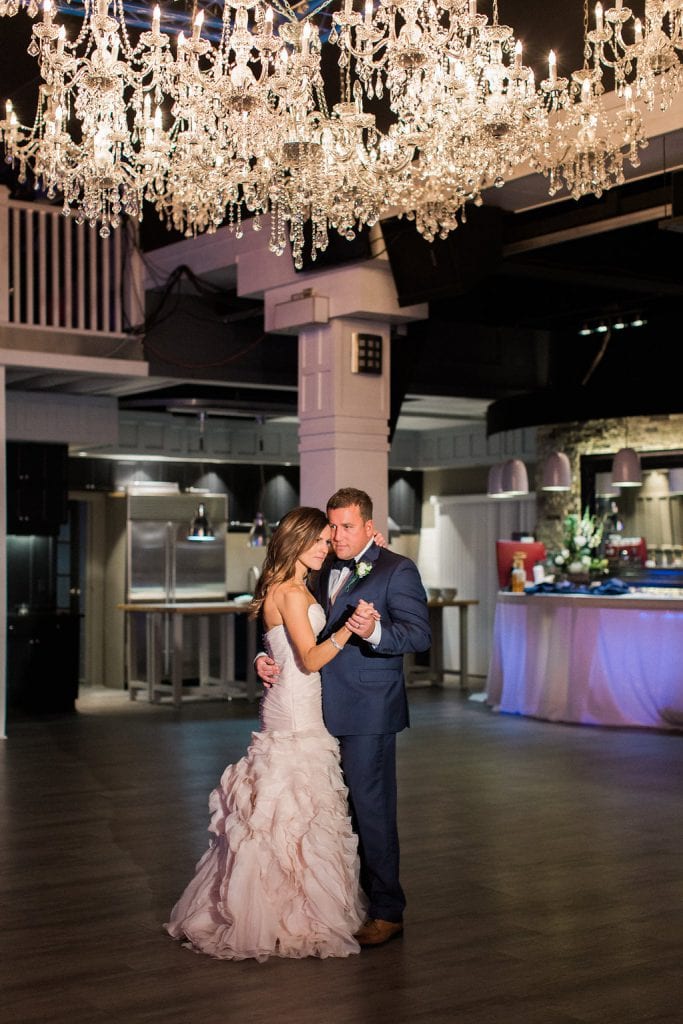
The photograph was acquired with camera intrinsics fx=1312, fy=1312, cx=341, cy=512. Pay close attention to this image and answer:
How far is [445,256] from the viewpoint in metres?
8.18

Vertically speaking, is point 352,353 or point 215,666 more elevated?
point 352,353

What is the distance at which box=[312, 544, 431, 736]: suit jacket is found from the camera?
4.61 meters

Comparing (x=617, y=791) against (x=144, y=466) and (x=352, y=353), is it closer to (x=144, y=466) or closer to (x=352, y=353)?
(x=352, y=353)

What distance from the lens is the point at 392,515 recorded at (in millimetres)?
16500

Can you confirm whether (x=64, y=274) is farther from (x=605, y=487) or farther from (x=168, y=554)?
(x=605, y=487)

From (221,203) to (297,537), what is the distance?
114 inches

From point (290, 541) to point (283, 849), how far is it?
106 cm

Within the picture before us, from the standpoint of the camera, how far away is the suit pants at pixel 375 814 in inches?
182

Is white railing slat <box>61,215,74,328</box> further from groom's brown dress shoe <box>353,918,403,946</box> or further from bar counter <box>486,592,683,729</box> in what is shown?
groom's brown dress shoe <box>353,918,403,946</box>

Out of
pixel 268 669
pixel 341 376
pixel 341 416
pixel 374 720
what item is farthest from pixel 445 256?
pixel 374 720

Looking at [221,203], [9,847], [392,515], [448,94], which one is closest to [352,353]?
[221,203]

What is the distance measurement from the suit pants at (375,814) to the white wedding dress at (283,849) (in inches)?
2.3

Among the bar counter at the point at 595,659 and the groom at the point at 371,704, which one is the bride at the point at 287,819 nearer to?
the groom at the point at 371,704

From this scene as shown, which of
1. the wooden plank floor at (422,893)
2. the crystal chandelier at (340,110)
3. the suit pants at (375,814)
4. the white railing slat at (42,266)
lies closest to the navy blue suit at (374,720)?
the suit pants at (375,814)
